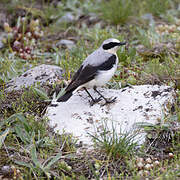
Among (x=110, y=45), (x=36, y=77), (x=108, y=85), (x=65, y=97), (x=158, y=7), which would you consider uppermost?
(x=110, y=45)

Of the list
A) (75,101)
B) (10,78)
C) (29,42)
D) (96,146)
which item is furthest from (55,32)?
(96,146)

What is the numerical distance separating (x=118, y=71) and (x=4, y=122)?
2170 mm

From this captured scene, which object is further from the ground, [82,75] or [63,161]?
[82,75]

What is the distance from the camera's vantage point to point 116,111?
15.1ft

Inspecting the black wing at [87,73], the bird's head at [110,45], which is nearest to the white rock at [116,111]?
the black wing at [87,73]

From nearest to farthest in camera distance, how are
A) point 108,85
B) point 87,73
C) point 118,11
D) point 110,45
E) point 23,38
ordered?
point 87,73 < point 110,45 < point 108,85 < point 23,38 < point 118,11

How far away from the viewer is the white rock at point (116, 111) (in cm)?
430

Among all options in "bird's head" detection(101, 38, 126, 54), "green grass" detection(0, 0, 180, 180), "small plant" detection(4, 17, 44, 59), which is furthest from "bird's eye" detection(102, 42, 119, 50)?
"small plant" detection(4, 17, 44, 59)

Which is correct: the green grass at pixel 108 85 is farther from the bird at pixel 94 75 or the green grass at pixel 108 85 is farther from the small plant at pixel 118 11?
the bird at pixel 94 75

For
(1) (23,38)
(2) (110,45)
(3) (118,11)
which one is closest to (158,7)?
(3) (118,11)

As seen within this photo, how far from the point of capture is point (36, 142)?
4.07 metres

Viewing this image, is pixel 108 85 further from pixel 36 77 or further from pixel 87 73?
pixel 36 77

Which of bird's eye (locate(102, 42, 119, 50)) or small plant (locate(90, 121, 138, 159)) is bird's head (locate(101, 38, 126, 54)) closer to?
bird's eye (locate(102, 42, 119, 50))

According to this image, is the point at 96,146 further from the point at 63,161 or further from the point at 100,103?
the point at 100,103
